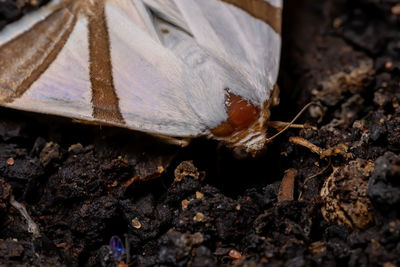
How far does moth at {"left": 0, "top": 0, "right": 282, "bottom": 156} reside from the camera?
208 centimetres

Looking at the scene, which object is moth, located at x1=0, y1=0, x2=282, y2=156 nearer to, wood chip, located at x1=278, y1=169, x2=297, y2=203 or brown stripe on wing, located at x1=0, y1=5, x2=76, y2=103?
brown stripe on wing, located at x1=0, y1=5, x2=76, y2=103

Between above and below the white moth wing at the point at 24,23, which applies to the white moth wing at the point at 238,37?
below

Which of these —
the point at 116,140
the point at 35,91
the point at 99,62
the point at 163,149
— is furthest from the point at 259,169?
the point at 35,91

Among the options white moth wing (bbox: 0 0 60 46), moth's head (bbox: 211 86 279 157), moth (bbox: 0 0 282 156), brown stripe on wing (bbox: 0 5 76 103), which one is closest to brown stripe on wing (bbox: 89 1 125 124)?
moth (bbox: 0 0 282 156)

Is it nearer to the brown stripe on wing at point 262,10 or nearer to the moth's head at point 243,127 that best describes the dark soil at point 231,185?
the moth's head at point 243,127

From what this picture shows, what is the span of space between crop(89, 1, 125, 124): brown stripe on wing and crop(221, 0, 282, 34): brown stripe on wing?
0.71m

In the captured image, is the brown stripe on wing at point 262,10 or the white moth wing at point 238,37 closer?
the white moth wing at point 238,37

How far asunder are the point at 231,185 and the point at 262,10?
0.99 metres

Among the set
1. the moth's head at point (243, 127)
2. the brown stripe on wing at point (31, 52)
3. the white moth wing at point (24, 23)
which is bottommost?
the moth's head at point (243, 127)

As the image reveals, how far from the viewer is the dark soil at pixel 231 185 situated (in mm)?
1632

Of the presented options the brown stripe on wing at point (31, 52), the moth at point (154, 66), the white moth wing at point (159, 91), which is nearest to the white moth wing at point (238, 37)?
the moth at point (154, 66)

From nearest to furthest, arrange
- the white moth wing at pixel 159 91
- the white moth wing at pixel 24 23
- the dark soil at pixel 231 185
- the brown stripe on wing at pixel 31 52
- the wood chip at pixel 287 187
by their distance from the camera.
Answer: the dark soil at pixel 231 185 < the wood chip at pixel 287 187 < the white moth wing at pixel 159 91 < the brown stripe on wing at pixel 31 52 < the white moth wing at pixel 24 23

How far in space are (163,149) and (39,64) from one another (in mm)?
769

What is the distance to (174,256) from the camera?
1.62 meters
